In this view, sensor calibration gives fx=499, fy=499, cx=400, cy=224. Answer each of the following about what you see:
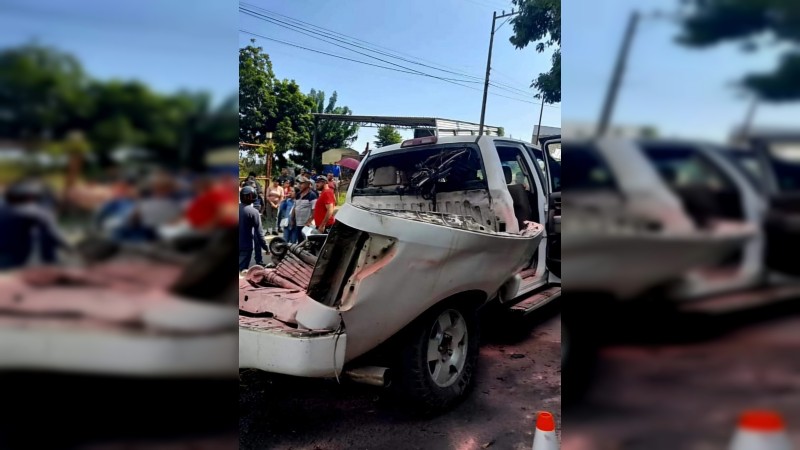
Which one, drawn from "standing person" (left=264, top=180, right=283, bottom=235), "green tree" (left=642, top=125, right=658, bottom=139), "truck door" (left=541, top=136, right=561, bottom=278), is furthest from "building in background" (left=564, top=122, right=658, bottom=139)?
"standing person" (left=264, top=180, right=283, bottom=235)

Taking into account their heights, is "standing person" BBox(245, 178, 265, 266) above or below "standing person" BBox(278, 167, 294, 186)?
below

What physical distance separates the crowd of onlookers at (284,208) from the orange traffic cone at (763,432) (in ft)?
15.6

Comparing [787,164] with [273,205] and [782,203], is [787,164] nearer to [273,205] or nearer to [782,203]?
[782,203]

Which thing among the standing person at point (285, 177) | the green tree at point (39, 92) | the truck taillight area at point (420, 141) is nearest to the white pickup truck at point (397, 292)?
the truck taillight area at point (420, 141)

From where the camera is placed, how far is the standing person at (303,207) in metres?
6.38

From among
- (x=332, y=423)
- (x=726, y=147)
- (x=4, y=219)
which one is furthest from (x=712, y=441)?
(x=332, y=423)

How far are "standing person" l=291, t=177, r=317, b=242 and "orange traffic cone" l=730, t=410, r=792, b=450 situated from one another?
5.34 m

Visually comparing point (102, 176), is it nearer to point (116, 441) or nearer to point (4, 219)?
point (4, 219)

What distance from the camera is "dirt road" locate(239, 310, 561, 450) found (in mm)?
3199

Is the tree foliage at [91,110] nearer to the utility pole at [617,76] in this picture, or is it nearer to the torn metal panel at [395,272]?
the utility pole at [617,76]

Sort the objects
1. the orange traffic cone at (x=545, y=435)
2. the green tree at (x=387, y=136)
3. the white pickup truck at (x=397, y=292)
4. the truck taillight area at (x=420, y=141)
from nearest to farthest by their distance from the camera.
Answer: the orange traffic cone at (x=545, y=435), the white pickup truck at (x=397, y=292), the truck taillight area at (x=420, y=141), the green tree at (x=387, y=136)

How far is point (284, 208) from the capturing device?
6.73 meters

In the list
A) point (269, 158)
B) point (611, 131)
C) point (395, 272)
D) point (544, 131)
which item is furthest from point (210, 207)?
point (269, 158)

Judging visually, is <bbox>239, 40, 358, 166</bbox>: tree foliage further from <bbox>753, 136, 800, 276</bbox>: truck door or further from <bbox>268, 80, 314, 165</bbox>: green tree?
<bbox>753, 136, 800, 276</bbox>: truck door
